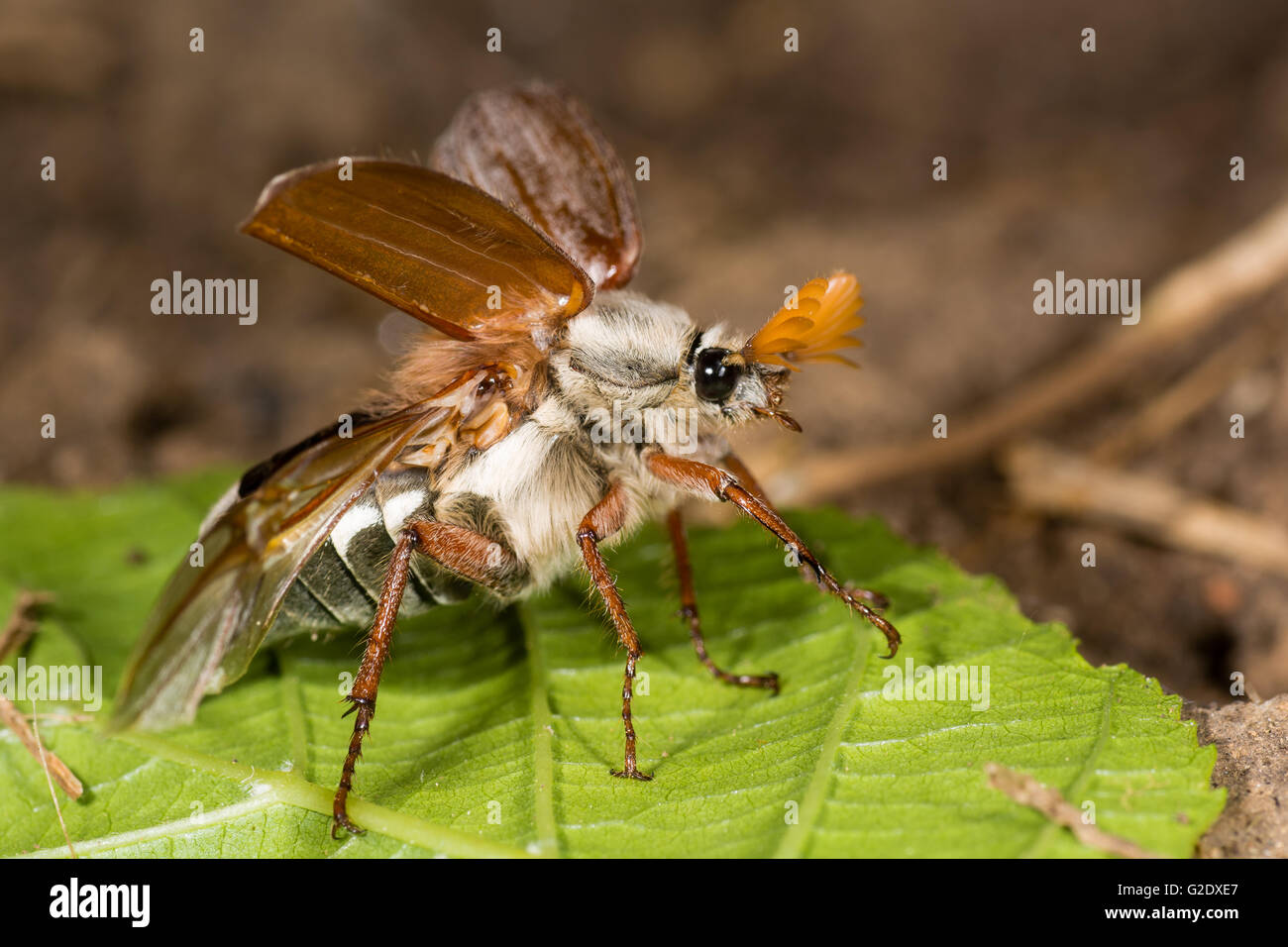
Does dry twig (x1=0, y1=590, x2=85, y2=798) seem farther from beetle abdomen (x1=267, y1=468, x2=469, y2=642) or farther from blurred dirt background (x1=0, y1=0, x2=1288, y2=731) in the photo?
blurred dirt background (x1=0, y1=0, x2=1288, y2=731)

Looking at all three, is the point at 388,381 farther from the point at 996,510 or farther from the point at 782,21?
the point at 782,21

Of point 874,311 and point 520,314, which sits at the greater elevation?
point 874,311

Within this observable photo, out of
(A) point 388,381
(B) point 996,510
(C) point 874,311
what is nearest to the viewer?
(A) point 388,381

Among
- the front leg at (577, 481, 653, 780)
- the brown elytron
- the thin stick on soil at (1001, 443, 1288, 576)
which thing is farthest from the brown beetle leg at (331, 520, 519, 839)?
the thin stick on soil at (1001, 443, 1288, 576)

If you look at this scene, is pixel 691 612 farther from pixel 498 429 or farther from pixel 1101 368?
pixel 1101 368

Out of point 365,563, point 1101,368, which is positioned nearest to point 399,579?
point 365,563

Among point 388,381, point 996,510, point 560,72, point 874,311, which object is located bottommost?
point 996,510

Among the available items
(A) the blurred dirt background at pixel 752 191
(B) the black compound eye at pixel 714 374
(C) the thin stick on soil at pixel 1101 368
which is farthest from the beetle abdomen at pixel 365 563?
(C) the thin stick on soil at pixel 1101 368
